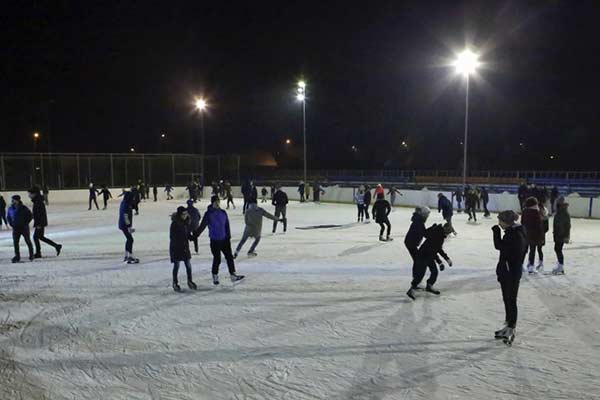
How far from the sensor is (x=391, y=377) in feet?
15.1

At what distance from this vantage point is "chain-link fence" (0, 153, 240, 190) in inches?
1332

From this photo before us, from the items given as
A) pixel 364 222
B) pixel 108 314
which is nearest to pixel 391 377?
pixel 108 314

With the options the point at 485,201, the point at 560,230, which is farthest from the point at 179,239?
the point at 485,201

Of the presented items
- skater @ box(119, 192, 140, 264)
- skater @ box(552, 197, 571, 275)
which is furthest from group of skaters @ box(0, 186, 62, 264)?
skater @ box(552, 197, 571, 275)

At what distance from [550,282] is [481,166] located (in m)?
51.4

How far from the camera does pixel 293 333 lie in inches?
230

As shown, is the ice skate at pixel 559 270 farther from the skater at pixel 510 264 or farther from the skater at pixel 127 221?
the skater at pixel 127 221

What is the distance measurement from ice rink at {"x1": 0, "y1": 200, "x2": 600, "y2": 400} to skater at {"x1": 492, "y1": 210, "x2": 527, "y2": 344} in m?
0.23

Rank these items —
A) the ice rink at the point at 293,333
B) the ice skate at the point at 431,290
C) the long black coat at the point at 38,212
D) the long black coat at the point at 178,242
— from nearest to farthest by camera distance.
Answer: the ice rink at the point at 293,333 → the ice skate at the point at 431,290 → the long black coat at the point at 178,242 → the long black coat at the point at 38,212

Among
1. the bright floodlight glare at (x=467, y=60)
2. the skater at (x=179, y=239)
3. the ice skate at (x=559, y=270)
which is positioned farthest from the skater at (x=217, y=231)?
the bright floodlight glare at (x=467, y=60)

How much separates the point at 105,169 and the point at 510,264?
36.3 meters

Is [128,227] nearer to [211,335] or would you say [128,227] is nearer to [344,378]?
[211,335]

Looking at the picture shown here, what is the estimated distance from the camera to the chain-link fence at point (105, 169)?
1332 inches

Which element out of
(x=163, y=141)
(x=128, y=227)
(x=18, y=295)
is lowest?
(x=18, y=295)
